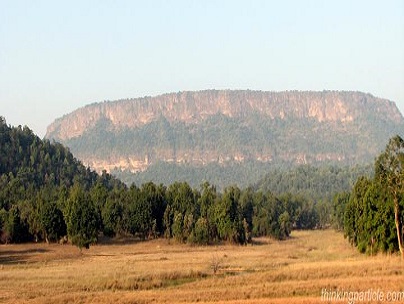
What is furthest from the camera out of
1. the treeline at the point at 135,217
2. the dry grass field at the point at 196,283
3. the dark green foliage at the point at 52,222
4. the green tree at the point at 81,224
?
the dark green foliage at the point at 52,222

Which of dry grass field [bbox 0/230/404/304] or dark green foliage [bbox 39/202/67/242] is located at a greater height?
dark green foliage [bbox 39/202/67/242]

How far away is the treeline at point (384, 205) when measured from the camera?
6956 centimetres

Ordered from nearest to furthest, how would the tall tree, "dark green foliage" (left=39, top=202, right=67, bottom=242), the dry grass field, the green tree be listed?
the dry grass field, the tall tree, the green tree, "dark green foliage" (left=39, top=202, right=67, bottom=242)

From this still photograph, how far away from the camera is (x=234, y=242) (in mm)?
135875

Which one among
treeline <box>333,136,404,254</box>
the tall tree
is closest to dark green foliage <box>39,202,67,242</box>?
treeline <box>333,136,404,254</box>

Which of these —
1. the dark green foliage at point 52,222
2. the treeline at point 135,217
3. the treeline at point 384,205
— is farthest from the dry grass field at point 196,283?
the dark green foliage at point 52,222

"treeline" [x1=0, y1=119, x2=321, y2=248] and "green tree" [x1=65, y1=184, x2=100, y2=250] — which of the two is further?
"treeline" [x1=0, y1=119, x2=321, y2=248]

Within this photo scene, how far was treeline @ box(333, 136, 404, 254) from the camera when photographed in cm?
6956

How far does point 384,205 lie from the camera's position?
253 feet

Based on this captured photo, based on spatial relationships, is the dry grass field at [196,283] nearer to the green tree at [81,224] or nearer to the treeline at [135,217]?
the green tree at [81,224]

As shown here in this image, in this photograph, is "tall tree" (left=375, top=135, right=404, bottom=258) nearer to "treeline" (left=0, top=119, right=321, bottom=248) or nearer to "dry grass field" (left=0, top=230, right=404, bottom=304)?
"dry grass field" (left=0, top=230, right=404, bottom=304)

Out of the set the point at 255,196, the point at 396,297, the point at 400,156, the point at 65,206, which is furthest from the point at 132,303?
the point at 255,196

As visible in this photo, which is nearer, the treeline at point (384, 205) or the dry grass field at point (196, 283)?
the dry grass field at point (196, 283)

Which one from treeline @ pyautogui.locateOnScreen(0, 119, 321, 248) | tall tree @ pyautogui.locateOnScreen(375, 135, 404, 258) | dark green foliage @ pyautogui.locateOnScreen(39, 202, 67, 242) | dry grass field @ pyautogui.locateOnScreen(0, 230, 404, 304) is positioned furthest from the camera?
dark green foliage @ pyautogui.locateOnScreen(39, 202, 67, 242)
